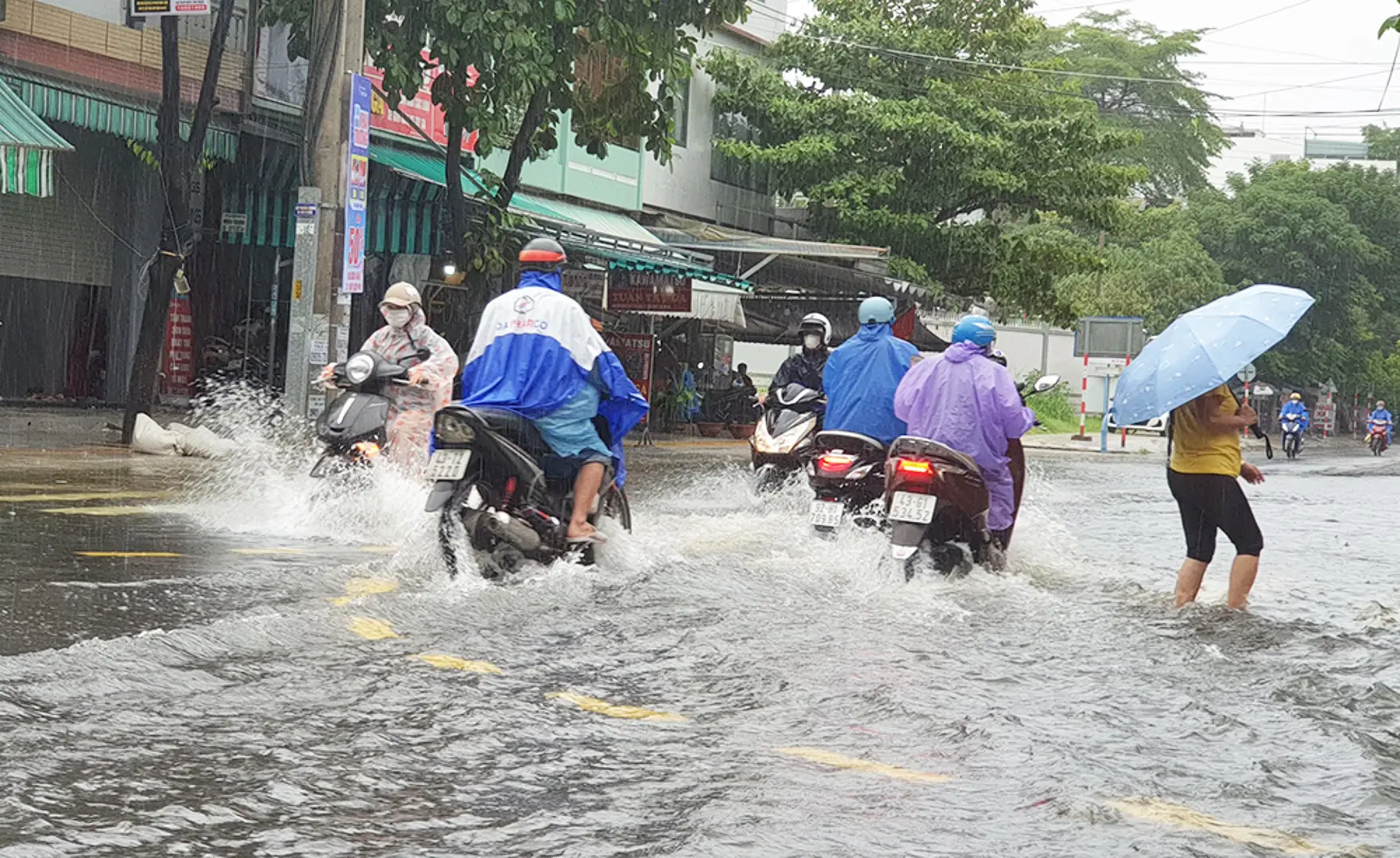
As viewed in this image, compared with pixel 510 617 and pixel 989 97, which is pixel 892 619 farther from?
pixel 989 97

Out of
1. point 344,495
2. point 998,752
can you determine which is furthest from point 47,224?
point 998,752

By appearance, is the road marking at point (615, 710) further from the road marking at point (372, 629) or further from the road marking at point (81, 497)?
the road marking at point (81, 497)

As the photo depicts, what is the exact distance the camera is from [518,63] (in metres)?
15.9

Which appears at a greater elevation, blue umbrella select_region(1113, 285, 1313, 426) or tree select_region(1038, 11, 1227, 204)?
tree select_region(1038, 11, 1227, 204)

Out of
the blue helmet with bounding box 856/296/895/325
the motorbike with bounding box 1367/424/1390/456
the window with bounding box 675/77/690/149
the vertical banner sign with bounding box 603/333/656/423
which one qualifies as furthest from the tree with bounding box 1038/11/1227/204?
the blue helmet with bounding box 856/296/895/325

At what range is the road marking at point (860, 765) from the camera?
457 centimetres

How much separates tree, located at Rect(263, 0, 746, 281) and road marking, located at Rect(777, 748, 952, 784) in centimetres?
1201

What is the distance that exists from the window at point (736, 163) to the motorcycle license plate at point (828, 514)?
22.4 m

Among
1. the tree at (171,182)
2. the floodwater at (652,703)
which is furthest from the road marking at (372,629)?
the tree at (171,182)

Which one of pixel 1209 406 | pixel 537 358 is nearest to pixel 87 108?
pixel 537 358

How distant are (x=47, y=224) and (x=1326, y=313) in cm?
4622

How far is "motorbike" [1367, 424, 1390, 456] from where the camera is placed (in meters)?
43.8

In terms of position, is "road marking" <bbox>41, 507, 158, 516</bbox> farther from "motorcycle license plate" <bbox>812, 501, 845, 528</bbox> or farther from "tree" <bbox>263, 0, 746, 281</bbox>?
"tree" <bbox>263, 0, 746, 281</bbox>

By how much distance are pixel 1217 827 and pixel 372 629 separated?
328 cm
